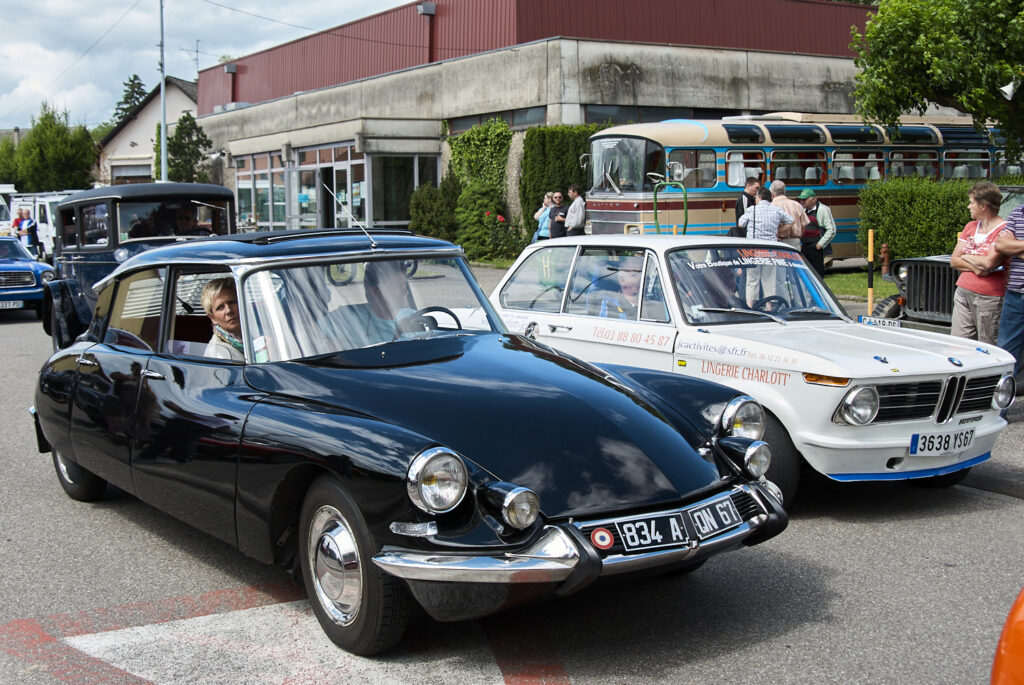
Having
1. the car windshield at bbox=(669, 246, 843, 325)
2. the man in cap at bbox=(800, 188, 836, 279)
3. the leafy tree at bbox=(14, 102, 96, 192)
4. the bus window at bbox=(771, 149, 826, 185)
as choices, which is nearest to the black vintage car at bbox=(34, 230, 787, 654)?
the car windshield at bbox=(669, 246, 843, 325)

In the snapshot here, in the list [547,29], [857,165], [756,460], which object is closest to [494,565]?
[756,460]

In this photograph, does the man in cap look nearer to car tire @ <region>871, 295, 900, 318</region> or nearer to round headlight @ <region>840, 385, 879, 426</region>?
car tire @ <region>871, 295, 900, 318</region>

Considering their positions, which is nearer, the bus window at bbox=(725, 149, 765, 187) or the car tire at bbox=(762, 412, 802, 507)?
the car tire at bbox=(762, 412, 802, 507)

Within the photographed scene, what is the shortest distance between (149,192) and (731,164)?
1202cm

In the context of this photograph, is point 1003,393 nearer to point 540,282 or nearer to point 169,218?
point 540,282

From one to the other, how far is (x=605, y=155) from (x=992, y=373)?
17.0 m

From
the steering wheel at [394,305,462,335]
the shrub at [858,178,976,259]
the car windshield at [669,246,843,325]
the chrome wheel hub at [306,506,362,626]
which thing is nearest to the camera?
the chrome wheel hub at [306,506,362,626]

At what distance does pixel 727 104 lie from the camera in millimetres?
30750

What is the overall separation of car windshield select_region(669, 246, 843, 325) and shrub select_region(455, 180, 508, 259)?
22012mm

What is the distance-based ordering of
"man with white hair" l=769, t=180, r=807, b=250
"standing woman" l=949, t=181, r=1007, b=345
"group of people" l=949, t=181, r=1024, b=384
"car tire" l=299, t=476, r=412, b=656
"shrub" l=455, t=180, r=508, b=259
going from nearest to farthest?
"car tire" l=299, t=476, r=412, b=656, "group of people" l=949, t=181, r=1024, b=384, "standing woman" l=949, t=181, r=1007, b=345, "man with white hair" l=769, t=180, r=807, b=250, "shrub" l=455, t=180, r=508, b=259

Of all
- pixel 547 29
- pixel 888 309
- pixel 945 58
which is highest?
pixel 547 29

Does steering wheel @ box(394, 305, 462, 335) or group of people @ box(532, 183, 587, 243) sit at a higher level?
group of people @ box(532, 183, 587, 243)

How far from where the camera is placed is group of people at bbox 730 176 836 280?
1344 centimetres

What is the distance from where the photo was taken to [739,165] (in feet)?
71.9
